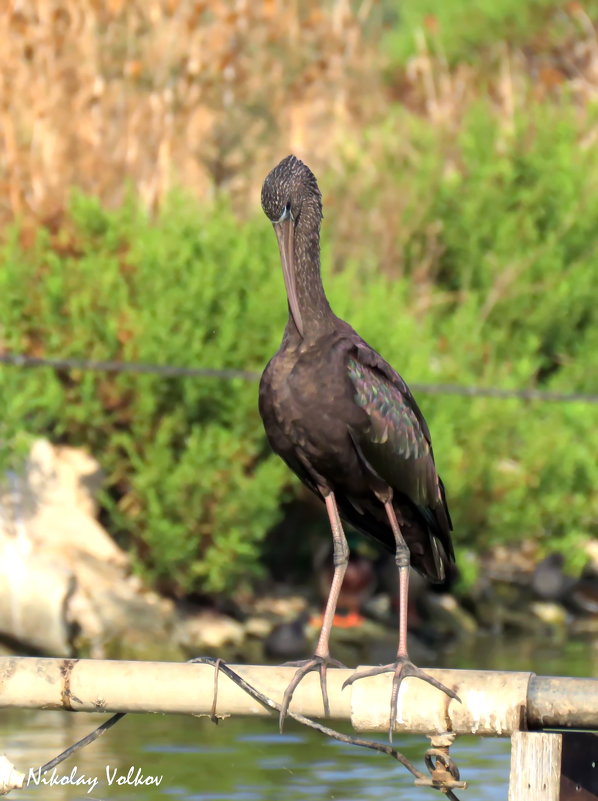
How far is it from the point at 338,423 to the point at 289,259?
0.87 m

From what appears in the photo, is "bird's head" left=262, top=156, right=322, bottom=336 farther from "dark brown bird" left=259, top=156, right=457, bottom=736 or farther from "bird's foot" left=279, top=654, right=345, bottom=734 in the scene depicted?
"bird's foot" left=279, top=654, right=345, bottom=734

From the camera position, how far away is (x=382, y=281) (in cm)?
1814

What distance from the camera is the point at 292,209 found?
7.52m

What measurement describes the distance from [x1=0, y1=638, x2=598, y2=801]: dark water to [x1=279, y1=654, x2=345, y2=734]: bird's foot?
12.9 feet

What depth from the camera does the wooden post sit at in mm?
6082

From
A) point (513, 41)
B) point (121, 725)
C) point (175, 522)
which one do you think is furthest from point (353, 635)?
point (513, 41)

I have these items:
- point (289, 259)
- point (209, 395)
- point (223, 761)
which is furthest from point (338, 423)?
point (209, 395)

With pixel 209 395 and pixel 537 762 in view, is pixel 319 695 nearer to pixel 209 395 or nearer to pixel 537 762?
pixel 537 762

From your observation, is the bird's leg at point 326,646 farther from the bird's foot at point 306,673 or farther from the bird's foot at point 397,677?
the bird's foot at point 397,677

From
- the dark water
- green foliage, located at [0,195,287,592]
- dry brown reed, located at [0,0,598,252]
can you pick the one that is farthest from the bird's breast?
dry brown reed, located at [0,0,598,252]

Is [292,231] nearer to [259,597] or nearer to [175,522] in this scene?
[175,522]

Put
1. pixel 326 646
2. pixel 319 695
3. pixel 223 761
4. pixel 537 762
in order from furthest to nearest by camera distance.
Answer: pixel 223 761 < pixel 326 646 < pixel 319 695 < pixel 537 762

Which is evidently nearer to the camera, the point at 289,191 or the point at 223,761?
the point at 289,191

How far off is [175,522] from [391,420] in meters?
9.82
